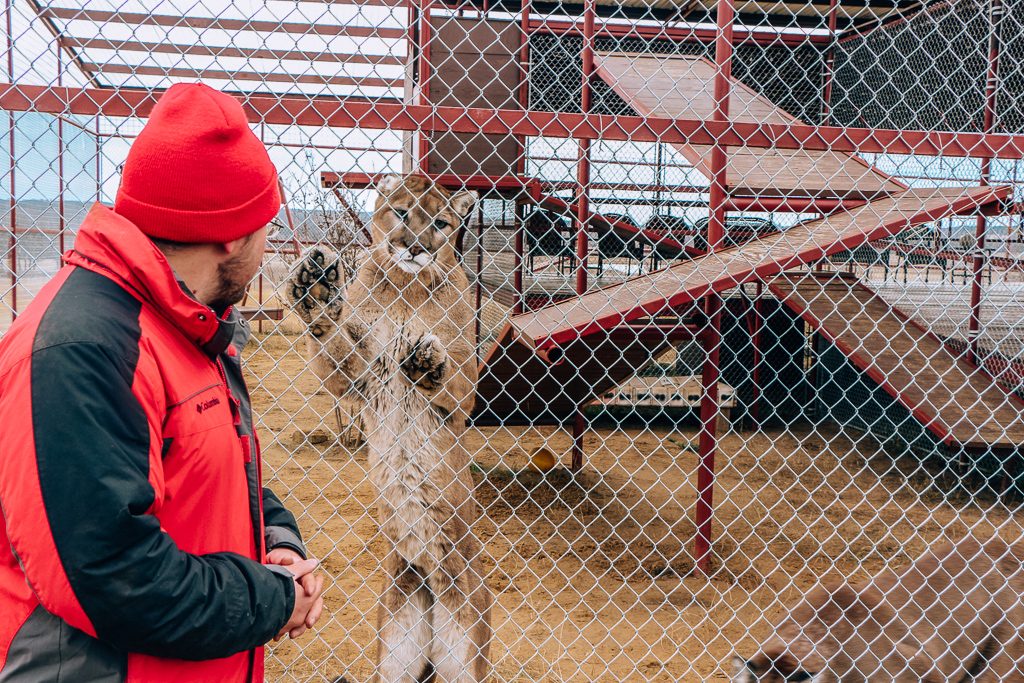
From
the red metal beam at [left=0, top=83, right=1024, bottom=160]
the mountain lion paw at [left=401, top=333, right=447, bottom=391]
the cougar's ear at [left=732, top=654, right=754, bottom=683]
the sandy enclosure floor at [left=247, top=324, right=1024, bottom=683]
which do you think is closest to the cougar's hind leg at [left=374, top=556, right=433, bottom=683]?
the sandy enclosure floor at [left=247, top=324, right=1024, bottom=683]

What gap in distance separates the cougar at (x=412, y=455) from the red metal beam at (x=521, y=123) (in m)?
0.93

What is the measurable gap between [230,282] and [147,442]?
42 centimetres

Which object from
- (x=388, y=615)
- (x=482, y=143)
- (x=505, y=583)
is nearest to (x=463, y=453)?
(x=388, y=615)

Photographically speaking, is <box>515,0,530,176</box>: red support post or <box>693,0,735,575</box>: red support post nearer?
<box>693,0,735,575</box>: red support post

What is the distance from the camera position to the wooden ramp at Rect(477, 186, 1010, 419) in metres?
4.41

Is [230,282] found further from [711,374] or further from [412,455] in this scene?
[711,374]

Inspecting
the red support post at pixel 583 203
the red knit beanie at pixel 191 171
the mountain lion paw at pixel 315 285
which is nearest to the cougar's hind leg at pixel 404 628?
the mountain lion paw at pixel 315 285

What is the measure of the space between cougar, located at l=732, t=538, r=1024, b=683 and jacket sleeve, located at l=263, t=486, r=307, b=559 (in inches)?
81.5

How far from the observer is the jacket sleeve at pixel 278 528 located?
1936mm

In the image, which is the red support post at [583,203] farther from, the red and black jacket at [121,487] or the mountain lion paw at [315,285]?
the red and black jacket at [121,487]

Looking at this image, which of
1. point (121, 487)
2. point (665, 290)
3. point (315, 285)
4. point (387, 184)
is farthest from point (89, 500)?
point (665, 290)

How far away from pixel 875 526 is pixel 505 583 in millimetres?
3755

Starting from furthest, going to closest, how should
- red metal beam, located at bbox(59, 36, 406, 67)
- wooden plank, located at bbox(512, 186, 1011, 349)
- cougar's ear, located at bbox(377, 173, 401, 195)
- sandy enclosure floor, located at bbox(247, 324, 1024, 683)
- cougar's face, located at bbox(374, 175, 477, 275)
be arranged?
1. sandy enclosure floor, located at bbox(247, 324, 1024, 683)
2. cougar's face, located at bbox(374, 175, 477, 275)
3. cougar's ear, located at bbox(377, 173, 401, 195)
4. wooden plank, located at bbox(512, 186, 1011, 349)
5. red metal beam, located at bbox(59, 36, 406, 67)

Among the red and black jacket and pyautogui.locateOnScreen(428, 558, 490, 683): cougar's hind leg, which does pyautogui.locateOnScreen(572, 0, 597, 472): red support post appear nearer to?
pyautogui.locateOnScreen(428, 558, 490, 683): cougar's hind leg
